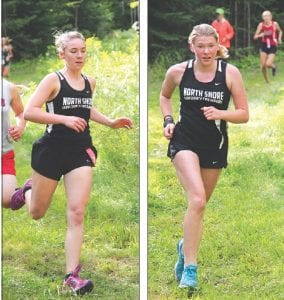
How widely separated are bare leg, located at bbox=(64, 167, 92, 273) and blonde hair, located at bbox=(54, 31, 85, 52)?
1.39 feet

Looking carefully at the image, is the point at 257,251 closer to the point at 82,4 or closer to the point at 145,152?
the point at 145,152

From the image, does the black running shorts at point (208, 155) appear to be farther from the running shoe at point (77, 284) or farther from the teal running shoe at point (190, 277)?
the running shoe at point (77, 284)

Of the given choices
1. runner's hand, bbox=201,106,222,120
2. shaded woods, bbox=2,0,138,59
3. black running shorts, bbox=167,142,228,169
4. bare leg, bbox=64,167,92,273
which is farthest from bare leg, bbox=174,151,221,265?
shaded woods, bbox=2,0,138,59

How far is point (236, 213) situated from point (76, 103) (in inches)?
27.0

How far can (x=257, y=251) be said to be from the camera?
9.80 feet

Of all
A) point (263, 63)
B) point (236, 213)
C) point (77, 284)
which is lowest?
point (77, 284)

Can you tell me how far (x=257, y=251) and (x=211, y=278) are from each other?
190 millimetres

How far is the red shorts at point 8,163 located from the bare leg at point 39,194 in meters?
0.08

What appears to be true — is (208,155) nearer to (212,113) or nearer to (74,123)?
(212,113)

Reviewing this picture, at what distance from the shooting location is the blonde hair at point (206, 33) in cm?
284

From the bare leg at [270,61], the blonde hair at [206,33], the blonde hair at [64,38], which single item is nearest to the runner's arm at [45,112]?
the blonde hair at [64,38]

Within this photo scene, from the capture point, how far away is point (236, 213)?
9.95ft

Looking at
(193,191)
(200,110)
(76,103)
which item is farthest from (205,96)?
(76,103)

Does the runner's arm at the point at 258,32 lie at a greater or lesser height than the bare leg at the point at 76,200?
greater
